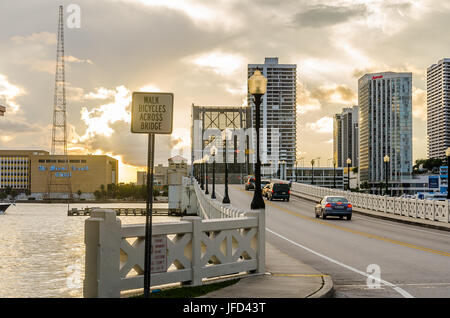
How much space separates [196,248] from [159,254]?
0.99m

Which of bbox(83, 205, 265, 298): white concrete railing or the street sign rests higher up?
the street sign

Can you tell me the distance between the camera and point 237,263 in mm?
12258

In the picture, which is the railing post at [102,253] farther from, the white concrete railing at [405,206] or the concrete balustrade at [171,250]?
the white concrete railing at [405,206]

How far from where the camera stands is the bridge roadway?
38.5 ft

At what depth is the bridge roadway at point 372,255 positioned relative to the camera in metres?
11.8

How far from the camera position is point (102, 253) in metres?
9.08

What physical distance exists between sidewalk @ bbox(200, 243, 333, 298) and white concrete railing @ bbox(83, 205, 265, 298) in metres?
0.63

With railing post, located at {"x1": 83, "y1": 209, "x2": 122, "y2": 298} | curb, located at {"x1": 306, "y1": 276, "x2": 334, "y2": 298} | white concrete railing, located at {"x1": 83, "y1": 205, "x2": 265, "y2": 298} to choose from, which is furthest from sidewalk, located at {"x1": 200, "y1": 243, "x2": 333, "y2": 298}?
railing post, located at {"x1": 83, "y1": 209, "x2": 122, "y2": 298}

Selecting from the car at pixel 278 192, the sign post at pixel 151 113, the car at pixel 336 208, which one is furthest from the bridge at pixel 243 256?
the car at pixel 278 192

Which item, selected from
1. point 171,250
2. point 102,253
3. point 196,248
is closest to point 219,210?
point 196,248

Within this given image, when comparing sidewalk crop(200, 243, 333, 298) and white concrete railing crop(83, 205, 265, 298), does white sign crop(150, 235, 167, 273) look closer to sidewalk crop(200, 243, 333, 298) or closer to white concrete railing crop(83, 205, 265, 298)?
white concrete railing crop(83, 205, 265, 298)

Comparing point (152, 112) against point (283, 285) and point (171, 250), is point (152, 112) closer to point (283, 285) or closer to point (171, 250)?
point (171, 250)
